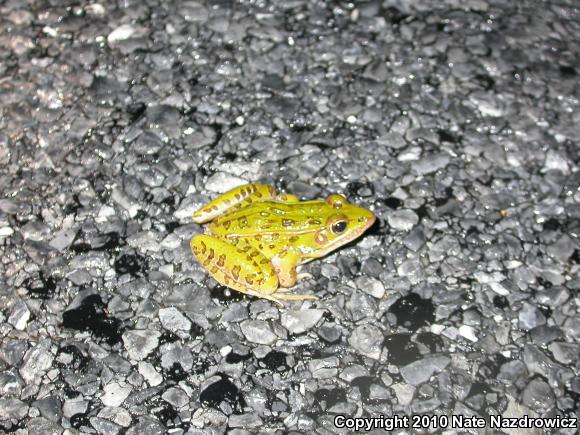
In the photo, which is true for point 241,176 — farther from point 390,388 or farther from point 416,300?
point 390,388

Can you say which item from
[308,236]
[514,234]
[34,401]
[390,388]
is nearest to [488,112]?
[514,234]

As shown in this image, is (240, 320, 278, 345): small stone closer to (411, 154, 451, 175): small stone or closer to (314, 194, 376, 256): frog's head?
(314, 194, 376, 256): frog's head

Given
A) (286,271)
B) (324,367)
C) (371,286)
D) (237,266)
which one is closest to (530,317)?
(371,286)

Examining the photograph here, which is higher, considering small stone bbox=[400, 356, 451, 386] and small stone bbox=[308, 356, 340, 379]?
small stone bbox=[308, 356, 340, 379]

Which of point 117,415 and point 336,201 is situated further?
point 336,201

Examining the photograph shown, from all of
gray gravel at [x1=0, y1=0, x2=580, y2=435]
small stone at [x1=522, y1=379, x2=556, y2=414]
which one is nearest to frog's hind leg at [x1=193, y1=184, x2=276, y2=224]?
gray gravel at [x1=0, y1=0, x2=580, y2=435]

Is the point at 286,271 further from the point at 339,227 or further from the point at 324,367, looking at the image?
the point at 324,367

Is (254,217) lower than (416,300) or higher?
higher
